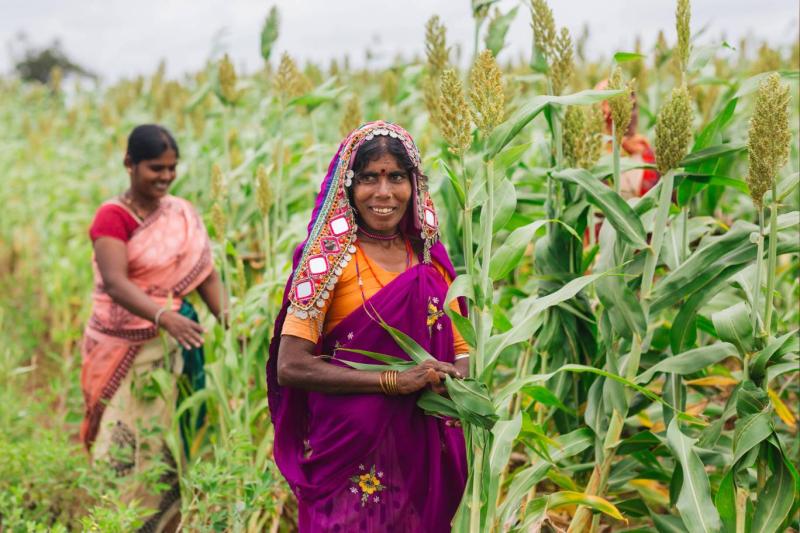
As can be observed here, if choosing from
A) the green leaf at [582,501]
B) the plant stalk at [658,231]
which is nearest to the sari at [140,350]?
the green leaf at [582,501]

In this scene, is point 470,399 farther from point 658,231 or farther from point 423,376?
point 658,231

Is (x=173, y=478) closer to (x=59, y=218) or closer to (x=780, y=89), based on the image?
(x=780, y=89)

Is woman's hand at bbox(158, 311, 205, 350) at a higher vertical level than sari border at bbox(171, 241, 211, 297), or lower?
lower

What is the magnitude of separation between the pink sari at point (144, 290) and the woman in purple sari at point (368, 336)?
158 cm

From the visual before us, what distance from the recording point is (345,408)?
98.1 inches

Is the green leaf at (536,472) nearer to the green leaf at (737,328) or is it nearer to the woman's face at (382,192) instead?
the green leaf at (737,328)

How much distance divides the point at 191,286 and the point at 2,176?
5014 mm

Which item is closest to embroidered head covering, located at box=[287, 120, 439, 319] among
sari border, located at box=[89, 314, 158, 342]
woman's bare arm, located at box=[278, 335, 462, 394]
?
woman's bare arm, located at box=[278, 335, 462, 394]

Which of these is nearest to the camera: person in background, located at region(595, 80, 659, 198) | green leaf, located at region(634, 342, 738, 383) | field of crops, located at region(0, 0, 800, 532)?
field of crops, located at region(0, 0, 800, 532)

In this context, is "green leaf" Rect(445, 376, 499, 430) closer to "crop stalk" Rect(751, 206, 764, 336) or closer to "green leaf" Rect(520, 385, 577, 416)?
"green leaf" Rect(520, 385, 577, 416)

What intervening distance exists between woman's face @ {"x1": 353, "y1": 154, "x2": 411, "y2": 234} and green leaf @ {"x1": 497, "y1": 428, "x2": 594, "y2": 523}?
100 centimetres

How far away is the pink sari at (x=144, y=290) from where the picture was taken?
3982 millimetres

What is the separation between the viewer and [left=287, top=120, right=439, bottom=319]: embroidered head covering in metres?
2.45

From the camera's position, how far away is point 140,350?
4.05 metres
